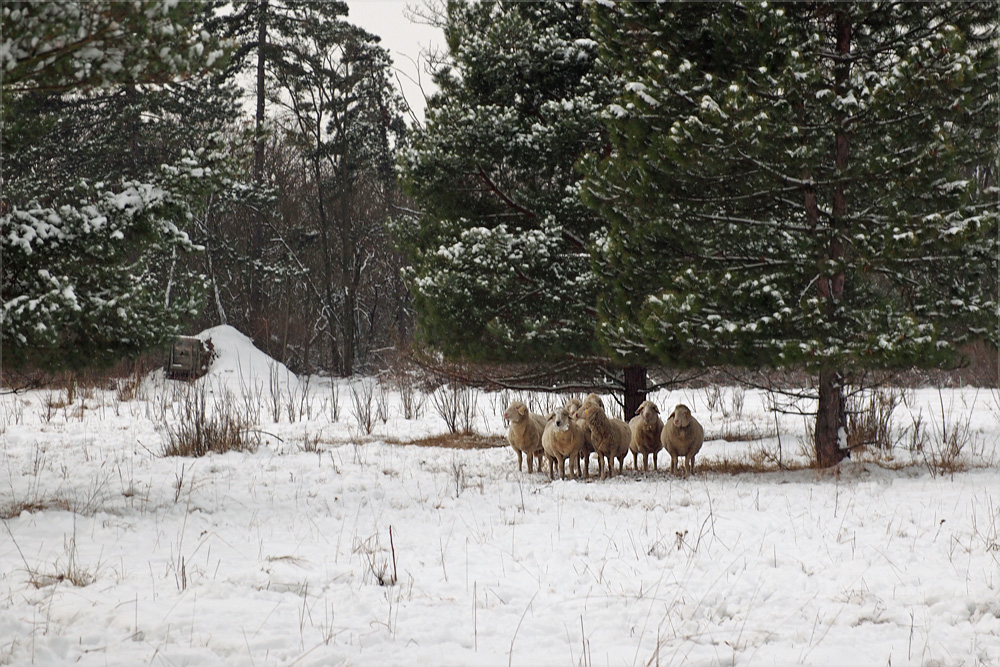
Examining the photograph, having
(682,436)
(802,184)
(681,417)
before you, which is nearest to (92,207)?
(681,417)

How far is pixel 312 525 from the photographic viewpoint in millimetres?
6324

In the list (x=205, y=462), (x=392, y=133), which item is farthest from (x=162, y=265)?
(x=205, y=462)

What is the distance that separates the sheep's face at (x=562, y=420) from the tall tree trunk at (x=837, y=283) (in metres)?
2.58

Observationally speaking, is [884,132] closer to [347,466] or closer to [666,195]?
[666,195]

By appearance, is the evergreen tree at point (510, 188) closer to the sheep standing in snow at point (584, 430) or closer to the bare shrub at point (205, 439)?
the sheep standing in snow at point (584, 430)

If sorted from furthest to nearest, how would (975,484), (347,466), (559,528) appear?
(347,466) < (975,484) < (559,528)

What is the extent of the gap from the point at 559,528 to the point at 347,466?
3915 millimetres

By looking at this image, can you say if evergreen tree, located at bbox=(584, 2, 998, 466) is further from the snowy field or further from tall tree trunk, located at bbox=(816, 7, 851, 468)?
the snowy field

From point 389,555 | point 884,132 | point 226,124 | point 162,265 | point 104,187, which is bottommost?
point 389,555

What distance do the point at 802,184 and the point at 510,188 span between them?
4957mm

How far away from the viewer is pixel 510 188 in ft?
39.6

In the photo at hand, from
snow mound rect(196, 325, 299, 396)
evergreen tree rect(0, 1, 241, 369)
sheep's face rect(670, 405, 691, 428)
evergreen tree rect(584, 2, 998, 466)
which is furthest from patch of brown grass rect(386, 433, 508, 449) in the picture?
snow mound rect(196, 325, 299, 396)

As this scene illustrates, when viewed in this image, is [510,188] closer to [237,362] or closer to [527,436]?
[527,436]

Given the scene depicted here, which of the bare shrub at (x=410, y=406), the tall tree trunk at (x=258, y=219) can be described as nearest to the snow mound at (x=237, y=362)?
the tall tree trunk at (x=258, y=219)
